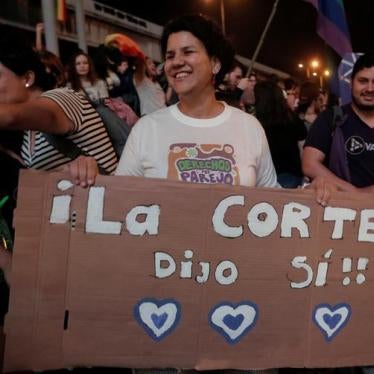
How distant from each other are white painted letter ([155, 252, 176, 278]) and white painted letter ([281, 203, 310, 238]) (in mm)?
411

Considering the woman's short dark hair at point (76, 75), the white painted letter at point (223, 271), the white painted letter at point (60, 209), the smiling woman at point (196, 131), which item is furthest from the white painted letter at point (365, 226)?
the woman's short dark hair at point (76, 75)

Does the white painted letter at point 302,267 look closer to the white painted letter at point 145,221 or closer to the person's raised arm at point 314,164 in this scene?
the white painted letter at point 145,221

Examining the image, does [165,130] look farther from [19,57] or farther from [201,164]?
[19,57]

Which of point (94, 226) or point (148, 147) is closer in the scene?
point (94, 226)

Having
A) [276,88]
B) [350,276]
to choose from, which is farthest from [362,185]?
[276,88]

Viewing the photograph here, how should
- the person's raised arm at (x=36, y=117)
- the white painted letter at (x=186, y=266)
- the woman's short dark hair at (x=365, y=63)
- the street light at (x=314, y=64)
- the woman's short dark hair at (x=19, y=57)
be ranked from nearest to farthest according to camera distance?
1. the person's raised arm at (x=36, y=117)
2. the white painted letter at (x=186, y=266)
3. the woman's short dark hair at (x=19, y=57)
4. the woman's short dark hair at (x=365, y=63)
5. the street light at (x=314, y=64)

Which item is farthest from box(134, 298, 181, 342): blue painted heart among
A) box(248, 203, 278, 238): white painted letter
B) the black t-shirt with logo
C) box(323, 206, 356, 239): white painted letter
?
the black t-shirt with logo

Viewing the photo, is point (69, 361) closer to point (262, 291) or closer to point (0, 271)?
point (0, 271)

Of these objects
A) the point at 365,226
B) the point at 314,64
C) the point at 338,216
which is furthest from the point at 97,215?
the point at 314,64

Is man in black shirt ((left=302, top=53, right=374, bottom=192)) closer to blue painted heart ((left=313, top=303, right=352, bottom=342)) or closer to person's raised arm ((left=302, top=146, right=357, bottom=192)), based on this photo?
person's raised arm ((left=302, top=146, right=357, bottom=192))

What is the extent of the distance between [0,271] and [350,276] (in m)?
1.29

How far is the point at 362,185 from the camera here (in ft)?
9.33

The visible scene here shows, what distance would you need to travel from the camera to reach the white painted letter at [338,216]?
2145mm

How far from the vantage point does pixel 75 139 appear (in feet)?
7.41
